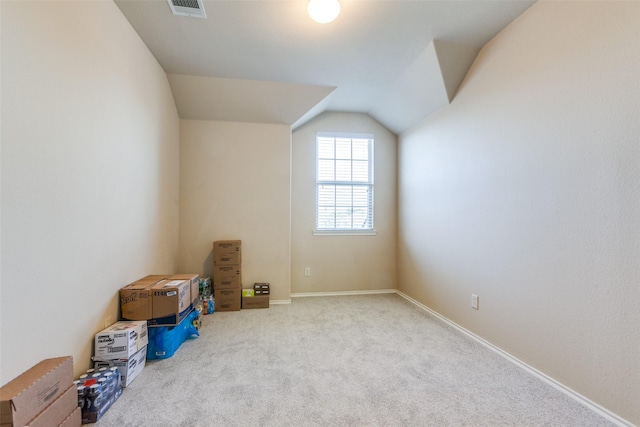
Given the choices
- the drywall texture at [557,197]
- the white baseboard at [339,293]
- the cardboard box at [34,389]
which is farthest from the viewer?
the white baseboard at [339,293]

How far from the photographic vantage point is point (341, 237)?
4086 mm

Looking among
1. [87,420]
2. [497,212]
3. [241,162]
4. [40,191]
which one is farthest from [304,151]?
[87,420]

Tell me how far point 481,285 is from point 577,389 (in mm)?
903

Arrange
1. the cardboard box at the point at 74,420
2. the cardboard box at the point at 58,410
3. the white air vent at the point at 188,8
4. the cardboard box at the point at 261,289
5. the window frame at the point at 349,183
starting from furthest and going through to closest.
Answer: the window frame at the point at 349,183 → the cardboard box at the point at 261,289 → the white air vent at the point at 188,8 → the cardboard box at the point at 74,420 → the cardboard box at the point at 58,410

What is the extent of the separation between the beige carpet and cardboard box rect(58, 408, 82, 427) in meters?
0.12

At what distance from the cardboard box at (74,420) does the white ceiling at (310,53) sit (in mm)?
2661

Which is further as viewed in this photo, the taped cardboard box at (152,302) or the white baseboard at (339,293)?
the white baseboard at (339,293)

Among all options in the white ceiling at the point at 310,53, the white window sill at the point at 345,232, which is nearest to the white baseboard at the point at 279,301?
the white window sill at the point at 345,232

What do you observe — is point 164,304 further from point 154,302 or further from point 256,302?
point 256,302

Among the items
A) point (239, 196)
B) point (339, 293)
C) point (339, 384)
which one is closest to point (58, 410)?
point (339, 384)

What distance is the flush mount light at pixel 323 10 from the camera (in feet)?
6.20

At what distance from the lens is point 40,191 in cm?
138

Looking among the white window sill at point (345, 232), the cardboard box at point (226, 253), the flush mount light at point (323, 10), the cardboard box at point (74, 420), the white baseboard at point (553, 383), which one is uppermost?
the flush mount light at point (323, 10)

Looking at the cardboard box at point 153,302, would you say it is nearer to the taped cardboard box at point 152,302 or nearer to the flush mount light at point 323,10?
the taped cardboard box at point 152,302
